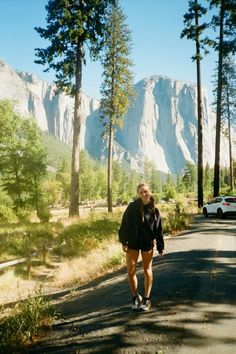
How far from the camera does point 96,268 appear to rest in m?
11.0

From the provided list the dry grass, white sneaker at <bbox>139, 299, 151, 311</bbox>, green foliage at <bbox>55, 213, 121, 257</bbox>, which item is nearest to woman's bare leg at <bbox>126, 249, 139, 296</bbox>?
white sneaker at <bbox>139, 299, 151, 311</bbox>

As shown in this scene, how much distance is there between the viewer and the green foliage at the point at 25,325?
498 centimetres

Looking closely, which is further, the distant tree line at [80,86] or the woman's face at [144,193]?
the distant tree line at [80,86]

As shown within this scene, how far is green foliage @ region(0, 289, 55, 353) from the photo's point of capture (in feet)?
16.3

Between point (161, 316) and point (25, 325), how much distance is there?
216cm

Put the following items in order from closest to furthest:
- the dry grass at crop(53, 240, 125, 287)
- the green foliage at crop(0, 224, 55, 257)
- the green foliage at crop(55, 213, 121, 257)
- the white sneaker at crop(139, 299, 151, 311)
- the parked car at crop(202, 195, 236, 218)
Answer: the white sneaker at crop(139, 299, 151, 311) → the dry grass at crop(53, 240, 125, 287) → the green foliage at crop(55, 213, 121, 257) → the green foliage at crop(0, 224, 55, 257) → the parked car at crop(202, 195, 236, 218)

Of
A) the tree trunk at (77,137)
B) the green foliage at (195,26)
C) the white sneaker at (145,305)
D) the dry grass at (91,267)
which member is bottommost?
the dry grass at (91,267)

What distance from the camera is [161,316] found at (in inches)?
225

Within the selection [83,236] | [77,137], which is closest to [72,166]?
[77,137]

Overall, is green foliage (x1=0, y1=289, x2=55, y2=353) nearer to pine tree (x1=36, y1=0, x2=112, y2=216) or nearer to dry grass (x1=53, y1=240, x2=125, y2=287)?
dry grass (x1=53, y1=240, x2=125, y2=287)

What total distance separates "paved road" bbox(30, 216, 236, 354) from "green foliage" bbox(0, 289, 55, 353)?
0.25 metres

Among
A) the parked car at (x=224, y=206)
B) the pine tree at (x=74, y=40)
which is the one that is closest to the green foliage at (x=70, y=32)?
the pine tree at (x=74, y=40)

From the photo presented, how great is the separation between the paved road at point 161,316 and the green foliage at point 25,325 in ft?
0.84

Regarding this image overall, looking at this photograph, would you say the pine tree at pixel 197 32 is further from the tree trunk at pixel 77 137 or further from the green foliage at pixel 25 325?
the green foliage at pixel 25 325
